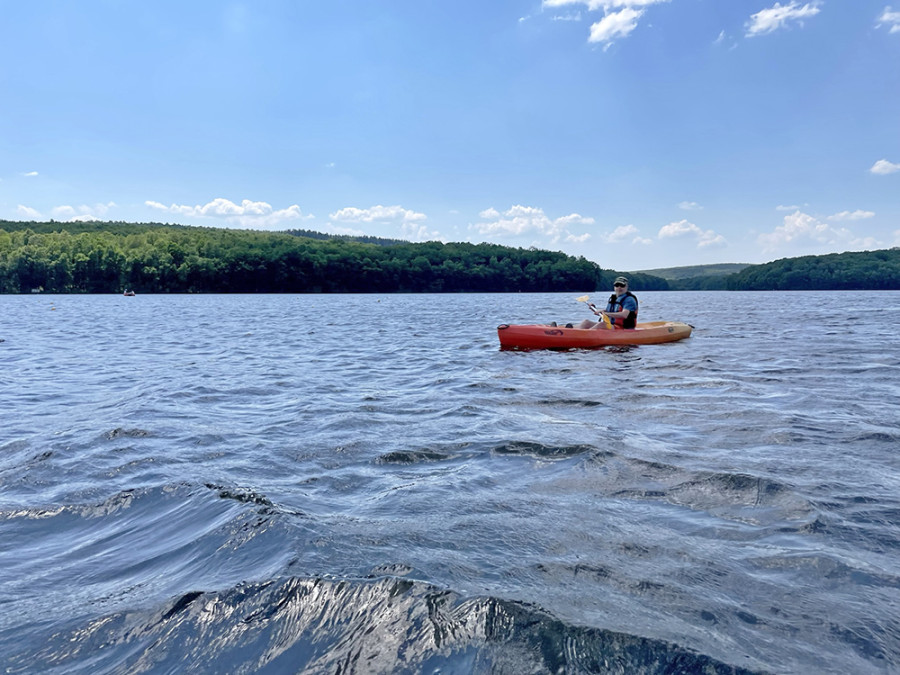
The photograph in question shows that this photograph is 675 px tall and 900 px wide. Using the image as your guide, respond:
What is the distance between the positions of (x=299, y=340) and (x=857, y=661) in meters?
19.0

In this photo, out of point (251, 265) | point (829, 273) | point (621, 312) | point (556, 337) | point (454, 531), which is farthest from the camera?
point (829, 273)

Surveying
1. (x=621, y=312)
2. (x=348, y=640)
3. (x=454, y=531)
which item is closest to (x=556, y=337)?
(x=621, y=312)

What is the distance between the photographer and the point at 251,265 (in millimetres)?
97750

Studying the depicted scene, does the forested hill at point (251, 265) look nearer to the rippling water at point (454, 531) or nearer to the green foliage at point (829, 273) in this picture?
the green foliage at point (829, 273)

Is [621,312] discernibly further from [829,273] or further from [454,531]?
[829,273]

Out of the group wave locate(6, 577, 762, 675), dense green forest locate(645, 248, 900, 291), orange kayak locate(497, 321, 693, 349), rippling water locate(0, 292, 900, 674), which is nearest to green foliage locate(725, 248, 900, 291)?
dense green forest locate(645, 248, 900, 291)

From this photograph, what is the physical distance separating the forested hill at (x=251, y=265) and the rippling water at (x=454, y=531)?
92.7m

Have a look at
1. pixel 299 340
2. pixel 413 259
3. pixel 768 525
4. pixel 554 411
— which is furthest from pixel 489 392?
pixel 413 259

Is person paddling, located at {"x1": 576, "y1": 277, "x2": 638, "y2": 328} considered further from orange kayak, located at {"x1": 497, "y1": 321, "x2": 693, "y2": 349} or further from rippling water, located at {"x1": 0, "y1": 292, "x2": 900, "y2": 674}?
rippling water, located at {"x1": 0, "y1": 292, "x2": 900, "y2": 674}

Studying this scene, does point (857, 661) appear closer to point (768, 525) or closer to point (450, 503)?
point (768, 525)

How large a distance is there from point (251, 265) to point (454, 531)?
9994 cm

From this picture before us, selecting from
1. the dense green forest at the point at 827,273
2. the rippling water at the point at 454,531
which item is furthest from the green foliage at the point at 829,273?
the rippling water at the point at 454,531

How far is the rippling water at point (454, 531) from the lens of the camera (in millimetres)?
2855

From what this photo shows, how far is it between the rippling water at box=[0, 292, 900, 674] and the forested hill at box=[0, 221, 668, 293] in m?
92.7
